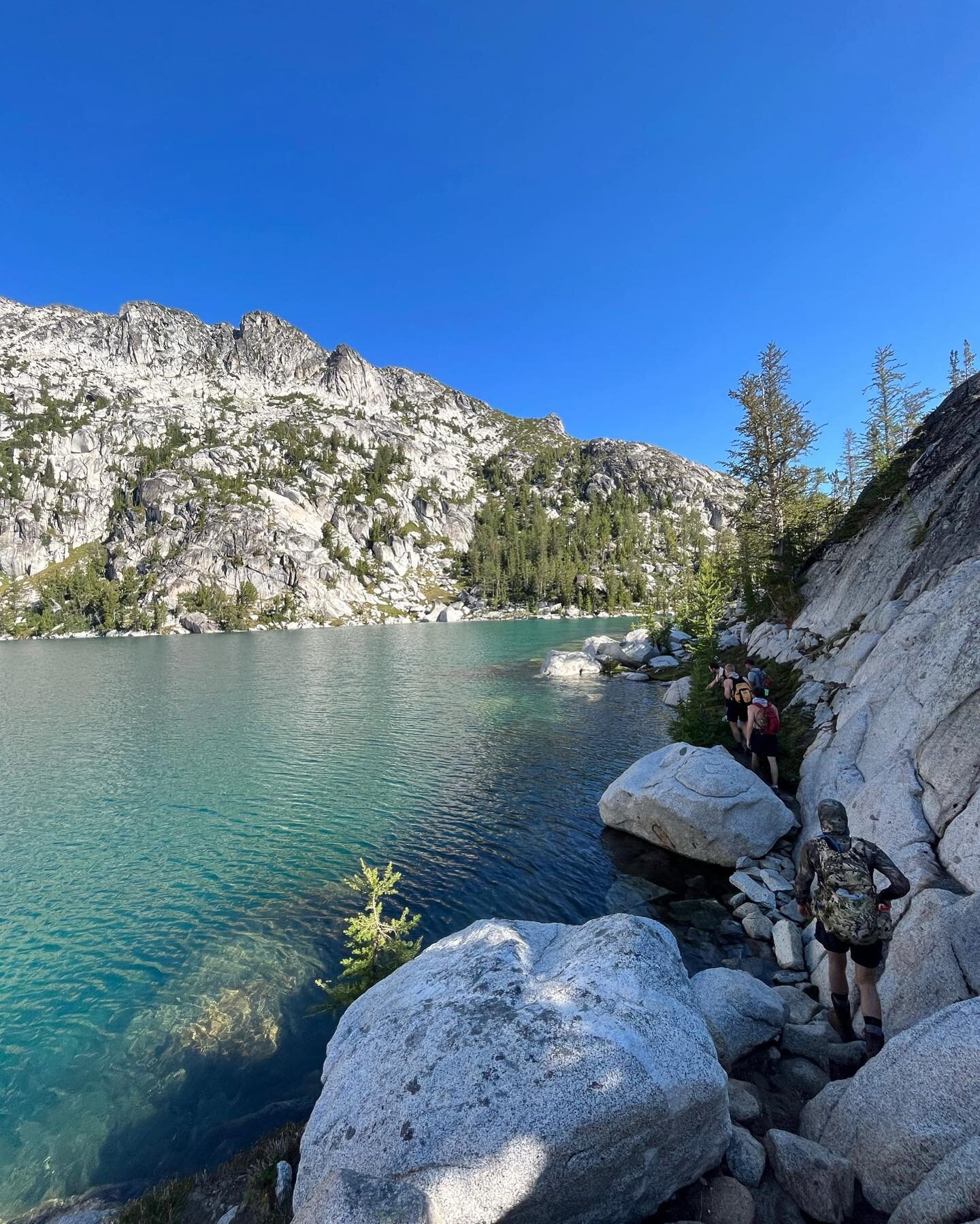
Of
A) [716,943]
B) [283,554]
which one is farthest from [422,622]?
[716,943]

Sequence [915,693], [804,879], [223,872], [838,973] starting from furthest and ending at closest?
1. [223,872]
2. [915,693]
3. [804,879]
4. [838,973]

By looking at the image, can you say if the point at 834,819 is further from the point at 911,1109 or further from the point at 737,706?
the point at 737,706

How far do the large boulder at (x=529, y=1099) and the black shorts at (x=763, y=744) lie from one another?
12899 mm

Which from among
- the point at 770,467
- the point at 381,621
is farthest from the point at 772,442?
the point at 381,621

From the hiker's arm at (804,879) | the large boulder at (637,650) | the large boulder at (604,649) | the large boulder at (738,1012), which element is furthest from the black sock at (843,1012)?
the large boulder at (604,649)

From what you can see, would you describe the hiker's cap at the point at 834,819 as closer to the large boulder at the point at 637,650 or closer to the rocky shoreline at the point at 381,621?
the large boulder at the point at 637,650

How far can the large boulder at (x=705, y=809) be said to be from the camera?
53.4 ft

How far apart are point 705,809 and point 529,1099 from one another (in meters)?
12.7

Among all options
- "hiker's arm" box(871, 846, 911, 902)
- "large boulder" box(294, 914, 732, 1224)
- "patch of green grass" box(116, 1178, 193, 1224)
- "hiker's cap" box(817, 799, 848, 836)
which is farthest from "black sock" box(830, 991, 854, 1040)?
"patch of green grass" box(116, 1178, 193, 1224)

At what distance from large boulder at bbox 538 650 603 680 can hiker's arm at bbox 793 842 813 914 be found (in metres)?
44.9

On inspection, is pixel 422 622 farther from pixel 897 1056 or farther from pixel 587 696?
pixel 897 1056

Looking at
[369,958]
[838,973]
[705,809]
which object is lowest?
[369,958]

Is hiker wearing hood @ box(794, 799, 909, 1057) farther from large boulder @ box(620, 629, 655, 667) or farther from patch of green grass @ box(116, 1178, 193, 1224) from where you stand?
large boulder @ box(620, 629, 655, 667)

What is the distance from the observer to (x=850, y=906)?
822cm
